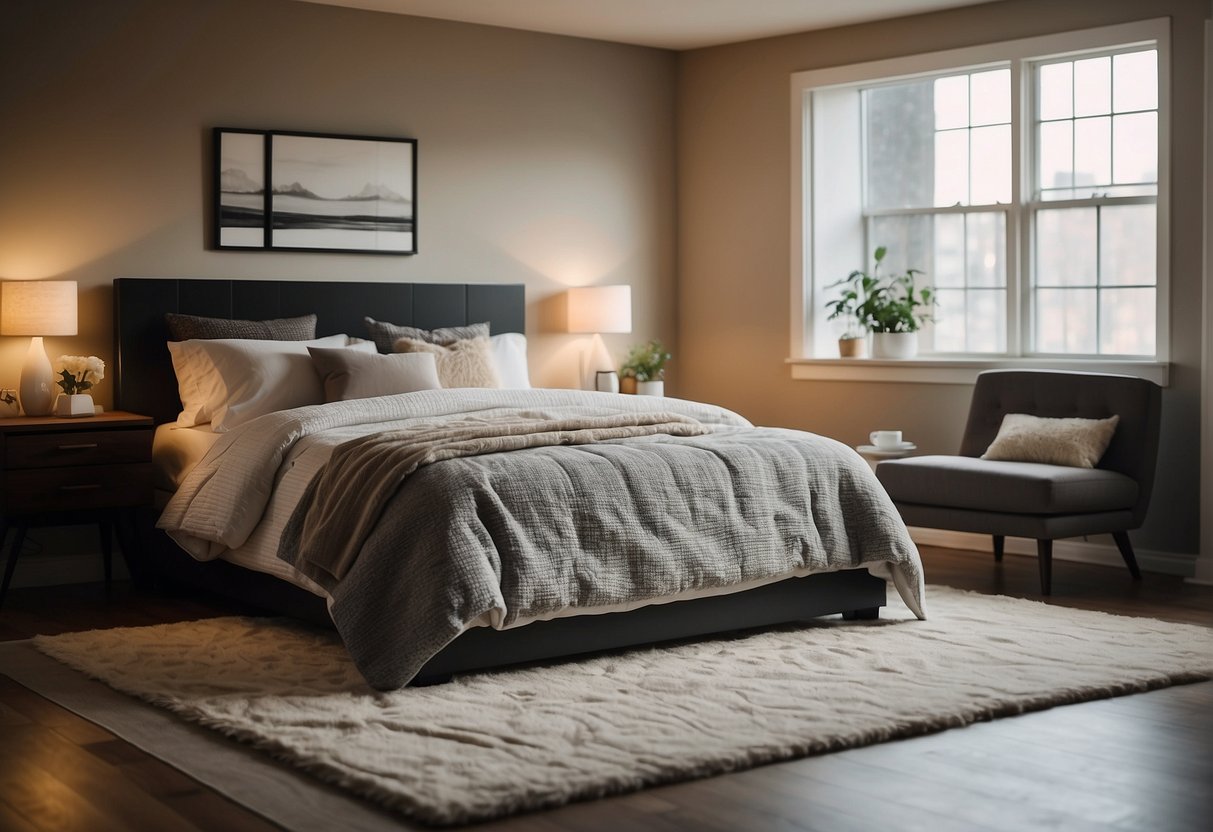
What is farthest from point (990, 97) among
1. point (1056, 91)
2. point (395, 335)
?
point (395, 335)

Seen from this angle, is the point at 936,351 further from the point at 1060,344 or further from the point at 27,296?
the point at 27,296

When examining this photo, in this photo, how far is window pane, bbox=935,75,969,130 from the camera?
6617mm

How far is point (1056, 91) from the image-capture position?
628cm

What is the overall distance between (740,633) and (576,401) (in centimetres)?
137

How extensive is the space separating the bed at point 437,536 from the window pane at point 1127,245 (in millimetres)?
1981

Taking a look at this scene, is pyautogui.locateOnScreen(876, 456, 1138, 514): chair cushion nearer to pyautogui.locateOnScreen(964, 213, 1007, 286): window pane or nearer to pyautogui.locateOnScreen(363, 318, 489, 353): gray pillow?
pyautogui.locateOnScreen(964, 213, 1007, 286): window pane

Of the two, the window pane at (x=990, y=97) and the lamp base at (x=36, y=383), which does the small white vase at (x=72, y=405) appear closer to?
the lamp base at (x=36, y=383)

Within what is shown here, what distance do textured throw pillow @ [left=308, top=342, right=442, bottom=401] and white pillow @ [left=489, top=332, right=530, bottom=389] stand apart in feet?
2.27

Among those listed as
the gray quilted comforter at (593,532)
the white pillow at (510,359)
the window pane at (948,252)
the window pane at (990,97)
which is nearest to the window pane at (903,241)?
the window pane at (948,252)

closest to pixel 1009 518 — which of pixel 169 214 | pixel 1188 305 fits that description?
pixel 1188 305

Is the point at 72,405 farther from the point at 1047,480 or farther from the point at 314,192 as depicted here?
the point at 1047,480

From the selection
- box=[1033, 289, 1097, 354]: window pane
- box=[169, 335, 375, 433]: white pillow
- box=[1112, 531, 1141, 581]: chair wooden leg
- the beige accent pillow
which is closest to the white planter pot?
box=[1033, 289, 1097, 354]: window pane

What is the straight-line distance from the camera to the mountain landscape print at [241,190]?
6.09 m

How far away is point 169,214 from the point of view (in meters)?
5.97
